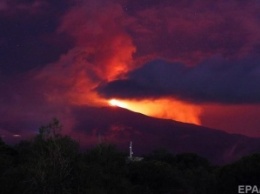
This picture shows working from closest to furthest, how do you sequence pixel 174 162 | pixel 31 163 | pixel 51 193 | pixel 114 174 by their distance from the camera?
pixel 51 193, pixel 31 163, pixel 114 174, pixel 174 162

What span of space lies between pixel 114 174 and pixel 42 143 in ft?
22.7

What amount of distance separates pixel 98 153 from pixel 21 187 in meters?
8.55

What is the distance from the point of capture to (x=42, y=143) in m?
38.2

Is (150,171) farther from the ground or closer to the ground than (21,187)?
farther from the ground

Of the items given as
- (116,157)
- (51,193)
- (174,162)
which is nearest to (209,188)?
(116,157)

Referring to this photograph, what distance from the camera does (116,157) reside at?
4334 centimetres

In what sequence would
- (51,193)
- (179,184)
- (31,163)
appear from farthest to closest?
(179,184)
(31,163)
(51,193)

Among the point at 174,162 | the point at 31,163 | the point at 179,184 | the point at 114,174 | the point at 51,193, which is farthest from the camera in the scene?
the point at 174,162

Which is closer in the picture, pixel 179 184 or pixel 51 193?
pixel 51 193

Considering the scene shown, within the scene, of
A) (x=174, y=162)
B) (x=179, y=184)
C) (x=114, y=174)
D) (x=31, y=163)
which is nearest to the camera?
(x=31, y=163)

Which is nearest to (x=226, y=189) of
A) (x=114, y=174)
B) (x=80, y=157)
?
(x=114, y=174)

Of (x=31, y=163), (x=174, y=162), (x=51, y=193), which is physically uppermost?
(x=174, y=162)

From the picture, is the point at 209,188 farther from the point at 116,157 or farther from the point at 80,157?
the point at 80,157

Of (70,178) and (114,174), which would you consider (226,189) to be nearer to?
(114,174)
